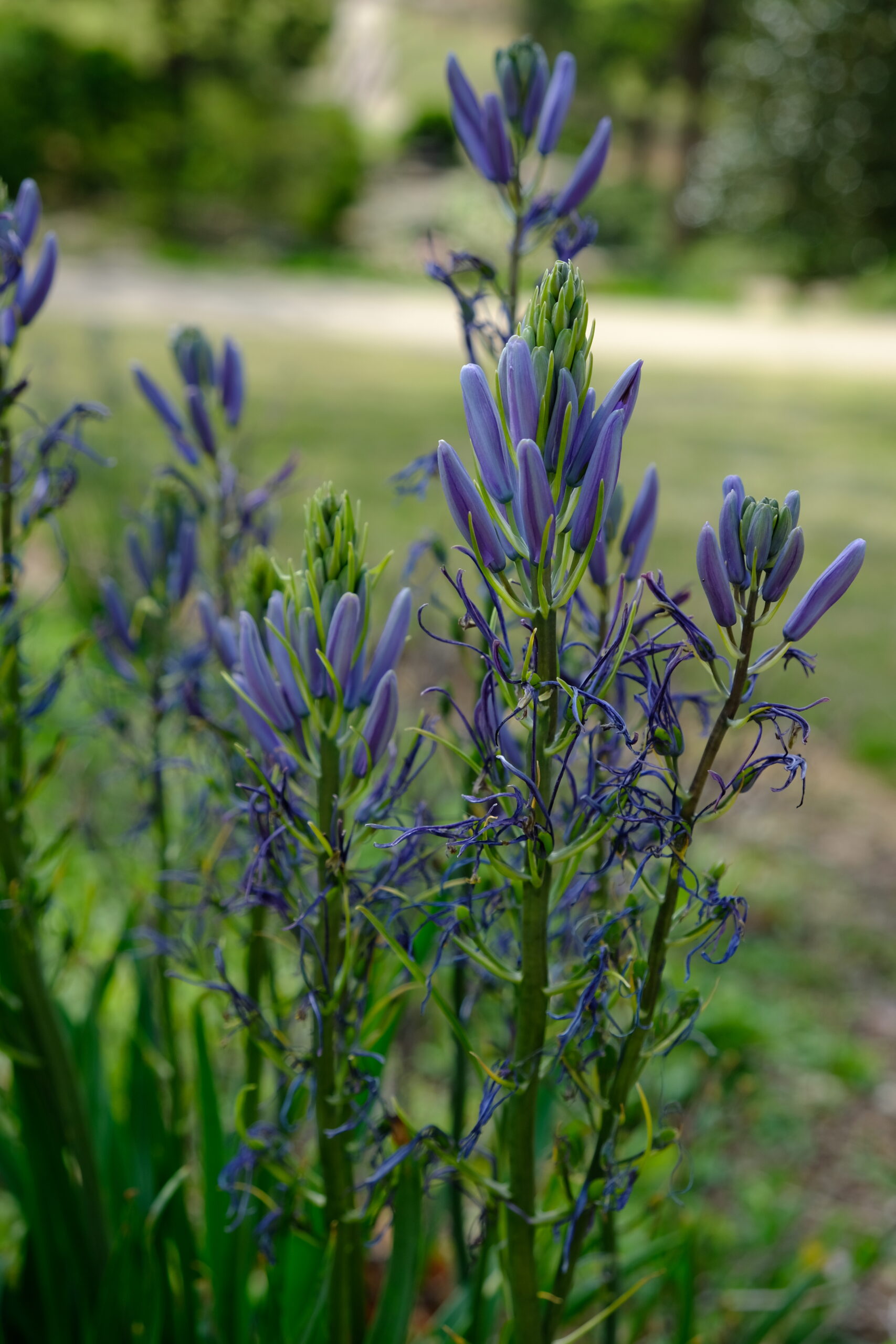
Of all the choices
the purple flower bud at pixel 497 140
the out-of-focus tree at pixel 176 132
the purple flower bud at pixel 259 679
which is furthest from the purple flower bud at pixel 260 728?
the out-of-focus tree at pixel 176 132

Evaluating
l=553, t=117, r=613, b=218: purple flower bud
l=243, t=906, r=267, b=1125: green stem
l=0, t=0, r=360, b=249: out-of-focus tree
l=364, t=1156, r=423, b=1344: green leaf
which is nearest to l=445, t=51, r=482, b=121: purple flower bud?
Answer: l=553, t=117, r=613, b=218: purple flower bud

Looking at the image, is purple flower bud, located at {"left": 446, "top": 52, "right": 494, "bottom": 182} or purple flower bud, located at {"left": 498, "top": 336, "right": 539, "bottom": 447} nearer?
purple flower bud, located at {"left": 498, "top": 336, "right": 539, "bottom": 447}

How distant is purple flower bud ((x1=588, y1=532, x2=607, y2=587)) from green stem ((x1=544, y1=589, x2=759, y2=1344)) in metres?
0.20

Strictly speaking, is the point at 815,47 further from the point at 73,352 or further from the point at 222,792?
the point at 222,792

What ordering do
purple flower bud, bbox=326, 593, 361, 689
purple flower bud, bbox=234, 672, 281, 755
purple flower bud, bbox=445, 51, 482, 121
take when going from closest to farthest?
1. purple flower bud, bbox=326, 593, 361, 689
2. purple flower bud, bbox=234, 672, 281, 755
3. purple flower bud, bbox=445, 51, 482, 121

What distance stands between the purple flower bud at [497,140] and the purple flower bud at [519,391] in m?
0.60

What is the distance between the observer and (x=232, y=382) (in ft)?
4.95

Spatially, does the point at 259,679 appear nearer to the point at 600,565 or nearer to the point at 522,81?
the point at 600,565

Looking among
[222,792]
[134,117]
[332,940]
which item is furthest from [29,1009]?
[134,117]

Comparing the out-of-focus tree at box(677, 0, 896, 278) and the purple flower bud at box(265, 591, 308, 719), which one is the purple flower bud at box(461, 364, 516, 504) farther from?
the out-of-focus tree at box(677, 0, 896, 278)

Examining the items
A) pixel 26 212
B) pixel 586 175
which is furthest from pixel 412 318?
pixel 26 212

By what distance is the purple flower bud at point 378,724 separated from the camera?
944mm

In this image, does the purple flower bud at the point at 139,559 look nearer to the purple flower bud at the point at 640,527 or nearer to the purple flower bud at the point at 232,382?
the purple flower bud at the point at 232,382

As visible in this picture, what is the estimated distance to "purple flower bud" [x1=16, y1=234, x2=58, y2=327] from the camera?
124cm
